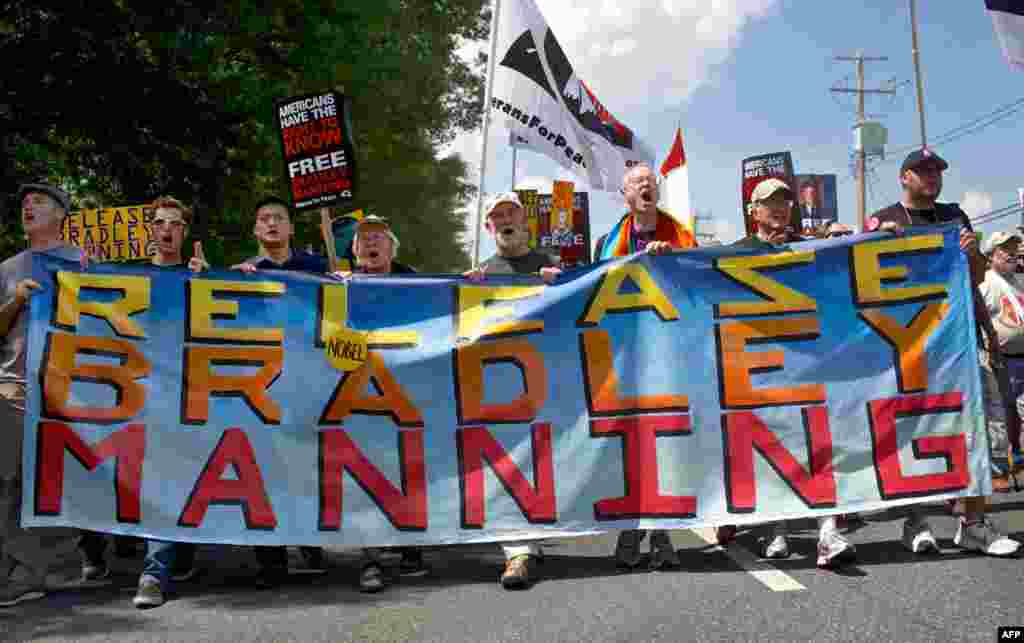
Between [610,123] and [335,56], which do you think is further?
[335,56]

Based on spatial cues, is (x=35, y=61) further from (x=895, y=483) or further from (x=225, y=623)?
(x=895, y=483)

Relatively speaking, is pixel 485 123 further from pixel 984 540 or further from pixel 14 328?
pixel 984 540

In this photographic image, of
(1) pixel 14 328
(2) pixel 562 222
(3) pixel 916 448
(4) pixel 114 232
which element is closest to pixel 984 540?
(3) pixel 916 448

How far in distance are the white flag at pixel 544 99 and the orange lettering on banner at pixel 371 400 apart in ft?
17.3

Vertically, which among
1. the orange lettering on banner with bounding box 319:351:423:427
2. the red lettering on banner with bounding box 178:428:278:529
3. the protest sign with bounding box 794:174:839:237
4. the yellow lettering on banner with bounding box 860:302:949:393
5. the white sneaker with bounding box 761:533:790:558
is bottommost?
the white sneaker with bounding box 761:533:790:558

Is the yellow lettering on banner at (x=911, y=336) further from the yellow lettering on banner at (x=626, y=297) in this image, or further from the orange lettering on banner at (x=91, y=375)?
the orange lettering on banner at (x=91, y=375)

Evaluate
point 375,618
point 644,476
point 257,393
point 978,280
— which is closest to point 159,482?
point 257,393

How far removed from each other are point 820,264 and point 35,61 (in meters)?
9.43

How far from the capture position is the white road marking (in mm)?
4172

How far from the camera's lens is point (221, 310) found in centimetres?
505

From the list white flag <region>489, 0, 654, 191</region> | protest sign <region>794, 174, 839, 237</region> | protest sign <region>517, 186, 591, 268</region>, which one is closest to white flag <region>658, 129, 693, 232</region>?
white flag <region>489, 0, 654, 191</region>

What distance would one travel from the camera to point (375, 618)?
396cm

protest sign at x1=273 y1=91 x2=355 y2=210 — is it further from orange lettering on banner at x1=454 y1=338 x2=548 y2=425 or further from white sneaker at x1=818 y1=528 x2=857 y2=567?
white sneaker at x1=818 y1=528 x2=857 y2=567

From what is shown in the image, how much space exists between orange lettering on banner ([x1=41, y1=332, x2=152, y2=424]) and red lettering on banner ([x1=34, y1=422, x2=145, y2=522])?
3.6 inches
